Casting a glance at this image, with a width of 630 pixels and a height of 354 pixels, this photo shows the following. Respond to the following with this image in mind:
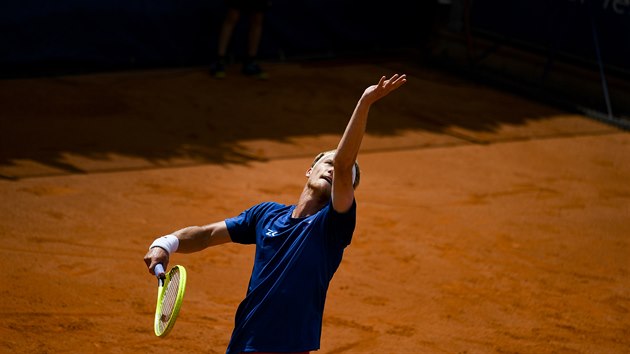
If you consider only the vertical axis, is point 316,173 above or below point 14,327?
above

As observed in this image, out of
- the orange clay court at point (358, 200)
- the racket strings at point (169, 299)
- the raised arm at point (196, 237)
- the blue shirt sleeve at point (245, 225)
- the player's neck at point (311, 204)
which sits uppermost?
the player's neck at point (311, 204)

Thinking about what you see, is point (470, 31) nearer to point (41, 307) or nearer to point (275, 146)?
point (275, 146)

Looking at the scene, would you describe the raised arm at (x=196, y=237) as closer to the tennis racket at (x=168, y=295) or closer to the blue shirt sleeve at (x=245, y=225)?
the blue shirt sleeve at (x=245, y=225)

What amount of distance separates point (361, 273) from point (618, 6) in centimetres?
701

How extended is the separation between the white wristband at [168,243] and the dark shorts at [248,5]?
352 inches

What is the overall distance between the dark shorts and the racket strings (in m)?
9.00

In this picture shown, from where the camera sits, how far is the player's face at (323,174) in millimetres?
4168

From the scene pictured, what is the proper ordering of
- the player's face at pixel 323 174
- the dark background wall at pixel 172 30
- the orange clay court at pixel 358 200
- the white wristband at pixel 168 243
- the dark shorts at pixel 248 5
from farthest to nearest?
the dark shorts at pixel 248 5 < the dark background wall at pixel 172 30 < the orange clay court at pixel 358 200 < the white wristband at pixel 168 243 < the player's face at pixel 323 174

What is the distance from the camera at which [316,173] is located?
425 centimetres

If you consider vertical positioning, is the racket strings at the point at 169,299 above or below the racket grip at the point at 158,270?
below

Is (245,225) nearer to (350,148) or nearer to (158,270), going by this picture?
(158,270)

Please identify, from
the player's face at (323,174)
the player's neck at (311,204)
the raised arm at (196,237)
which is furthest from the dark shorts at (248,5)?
the player's neck at (311,204)

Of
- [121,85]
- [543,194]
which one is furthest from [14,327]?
[121,85]

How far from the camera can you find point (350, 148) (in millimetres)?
3859
